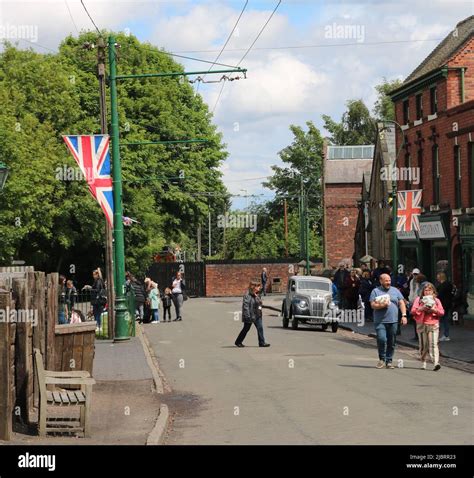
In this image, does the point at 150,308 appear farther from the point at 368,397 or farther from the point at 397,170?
the point at 368,397

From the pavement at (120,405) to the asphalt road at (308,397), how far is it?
397 mm

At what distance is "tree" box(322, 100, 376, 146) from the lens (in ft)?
336

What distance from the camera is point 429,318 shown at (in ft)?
Result: 69.3

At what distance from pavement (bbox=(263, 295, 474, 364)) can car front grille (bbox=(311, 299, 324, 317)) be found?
4.37 feet

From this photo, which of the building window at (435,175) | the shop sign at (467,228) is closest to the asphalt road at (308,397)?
the shop sign at (467,228)

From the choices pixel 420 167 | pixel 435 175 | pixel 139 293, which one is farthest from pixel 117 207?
pixel 420 167

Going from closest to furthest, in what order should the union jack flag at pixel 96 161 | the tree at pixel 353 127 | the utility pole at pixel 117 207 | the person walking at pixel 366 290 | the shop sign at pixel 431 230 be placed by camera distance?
1. the union jack flag at pixel 96 161
2. the utility pole at pixel 117 207
3. the person walking at pixel 366 290
4. the shop sign at pixel 431 230
5. the tree at pixel 353 127

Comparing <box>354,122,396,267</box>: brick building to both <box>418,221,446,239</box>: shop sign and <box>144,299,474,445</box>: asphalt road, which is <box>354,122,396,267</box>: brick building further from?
<box>144,299,474,445</box>: asphalt road

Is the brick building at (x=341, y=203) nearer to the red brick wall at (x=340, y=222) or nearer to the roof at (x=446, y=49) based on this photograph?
the red brick wall at (x=340, y=222)

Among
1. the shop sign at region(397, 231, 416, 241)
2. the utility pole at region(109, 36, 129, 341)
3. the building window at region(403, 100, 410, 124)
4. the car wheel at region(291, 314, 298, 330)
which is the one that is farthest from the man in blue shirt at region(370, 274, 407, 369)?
the building window at region(403, 100, 410, 124)

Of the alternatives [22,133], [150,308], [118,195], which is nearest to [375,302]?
[118,195]

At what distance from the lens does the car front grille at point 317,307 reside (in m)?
35.2
